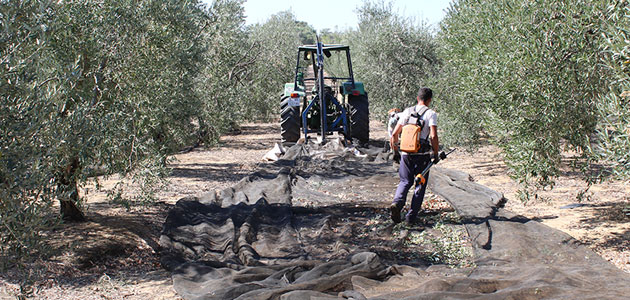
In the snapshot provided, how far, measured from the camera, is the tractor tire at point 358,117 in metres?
14.1

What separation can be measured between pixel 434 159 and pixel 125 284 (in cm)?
374

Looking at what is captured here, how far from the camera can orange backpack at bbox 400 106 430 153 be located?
21.6 feet

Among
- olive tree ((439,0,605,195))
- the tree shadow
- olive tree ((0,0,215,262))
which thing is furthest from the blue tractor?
olive tree ((439,0,605,195))

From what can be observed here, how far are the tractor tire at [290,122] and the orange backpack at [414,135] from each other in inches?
303

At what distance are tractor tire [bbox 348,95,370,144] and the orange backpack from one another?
736 cm

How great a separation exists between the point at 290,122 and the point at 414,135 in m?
7.95

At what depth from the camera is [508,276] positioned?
473cm

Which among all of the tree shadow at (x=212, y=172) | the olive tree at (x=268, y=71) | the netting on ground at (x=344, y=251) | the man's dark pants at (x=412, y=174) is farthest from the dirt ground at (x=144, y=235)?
the olive tree at (x=268, y=71)

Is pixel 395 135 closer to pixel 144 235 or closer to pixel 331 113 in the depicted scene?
pixel 144 235

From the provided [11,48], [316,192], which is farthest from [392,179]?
[11,48]

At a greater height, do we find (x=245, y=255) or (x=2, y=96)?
(x=2, y=96)

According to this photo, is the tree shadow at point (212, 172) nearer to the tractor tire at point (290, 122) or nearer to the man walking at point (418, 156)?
the tractor tire at point (290, 122)

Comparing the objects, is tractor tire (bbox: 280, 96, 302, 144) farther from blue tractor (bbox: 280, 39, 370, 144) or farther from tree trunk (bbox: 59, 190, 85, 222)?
tree trunk (bbox: 59, 190, 85, 222)

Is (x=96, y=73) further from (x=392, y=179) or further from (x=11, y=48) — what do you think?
(x=392, y=179)
